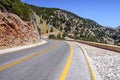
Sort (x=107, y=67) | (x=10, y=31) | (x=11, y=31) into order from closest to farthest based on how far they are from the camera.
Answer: (x=107, y=67) < (x=10, y=31) < (x=11, y=31)

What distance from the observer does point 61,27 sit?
170m

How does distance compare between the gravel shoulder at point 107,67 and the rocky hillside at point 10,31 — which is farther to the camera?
the rocky hillside at point 10,31

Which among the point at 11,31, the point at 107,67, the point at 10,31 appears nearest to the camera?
the point at 107,67

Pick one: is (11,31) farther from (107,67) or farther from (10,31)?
(107,67)

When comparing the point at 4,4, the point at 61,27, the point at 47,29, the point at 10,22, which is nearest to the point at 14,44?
the point at 10,22

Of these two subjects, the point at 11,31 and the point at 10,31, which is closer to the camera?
the point at 10,31

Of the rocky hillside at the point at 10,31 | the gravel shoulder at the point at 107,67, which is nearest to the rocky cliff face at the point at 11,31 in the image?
the rocky hillside at the point at 10,31

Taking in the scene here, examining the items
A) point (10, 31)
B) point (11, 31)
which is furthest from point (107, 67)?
point (11, 31)

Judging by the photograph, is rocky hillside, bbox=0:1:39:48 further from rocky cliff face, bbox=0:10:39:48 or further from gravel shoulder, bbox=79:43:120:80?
gravel shoulder, bbox=79:43:120:80

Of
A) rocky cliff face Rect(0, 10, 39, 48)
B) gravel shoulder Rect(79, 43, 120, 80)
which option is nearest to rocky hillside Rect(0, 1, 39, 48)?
rocky cliff face Rect(0, 10, 39, 48)

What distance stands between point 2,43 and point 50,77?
18.5m

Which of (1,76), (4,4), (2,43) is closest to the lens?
(1,76)

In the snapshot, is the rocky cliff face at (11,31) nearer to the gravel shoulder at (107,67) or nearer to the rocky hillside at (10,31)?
the rocky hillside at (10,31)

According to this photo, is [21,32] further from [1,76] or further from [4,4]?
[1,76]
